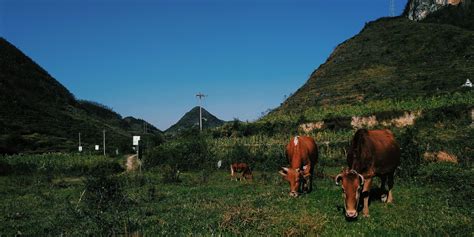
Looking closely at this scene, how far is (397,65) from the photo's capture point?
265 ft

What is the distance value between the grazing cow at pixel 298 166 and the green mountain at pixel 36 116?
238ft

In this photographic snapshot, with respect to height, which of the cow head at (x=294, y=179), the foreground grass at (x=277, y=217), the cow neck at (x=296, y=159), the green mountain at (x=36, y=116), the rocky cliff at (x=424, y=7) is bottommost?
the foreground grass at (x=277, y=217)

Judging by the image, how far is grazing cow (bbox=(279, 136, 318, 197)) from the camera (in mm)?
17078

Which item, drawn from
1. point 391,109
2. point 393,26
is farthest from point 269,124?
point 393,26

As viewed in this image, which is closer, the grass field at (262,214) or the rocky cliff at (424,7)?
the grass field at (262,214)

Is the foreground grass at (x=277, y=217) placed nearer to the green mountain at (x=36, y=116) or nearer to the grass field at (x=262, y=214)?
the grass field at (x=262, y=214)

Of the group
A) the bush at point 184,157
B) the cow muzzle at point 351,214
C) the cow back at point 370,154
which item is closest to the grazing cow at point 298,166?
the cow back at point 370,154

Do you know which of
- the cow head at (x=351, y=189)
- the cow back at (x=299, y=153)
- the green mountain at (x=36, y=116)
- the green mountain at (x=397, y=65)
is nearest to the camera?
the cow head at (x=351, y=189)

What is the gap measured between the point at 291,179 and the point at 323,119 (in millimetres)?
34320

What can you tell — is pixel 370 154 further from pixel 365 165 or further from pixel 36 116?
pixel 36 116

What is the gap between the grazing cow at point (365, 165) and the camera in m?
12.1

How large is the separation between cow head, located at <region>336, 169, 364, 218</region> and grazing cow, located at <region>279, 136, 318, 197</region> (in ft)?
15.5

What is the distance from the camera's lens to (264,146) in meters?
43.6

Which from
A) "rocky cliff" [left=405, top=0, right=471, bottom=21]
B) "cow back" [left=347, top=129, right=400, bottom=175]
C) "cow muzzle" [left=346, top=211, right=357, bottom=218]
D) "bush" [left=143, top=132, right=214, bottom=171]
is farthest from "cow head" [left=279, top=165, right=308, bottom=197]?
"rocky cliff" [left=405, top=0, right=471, bottom=21]
